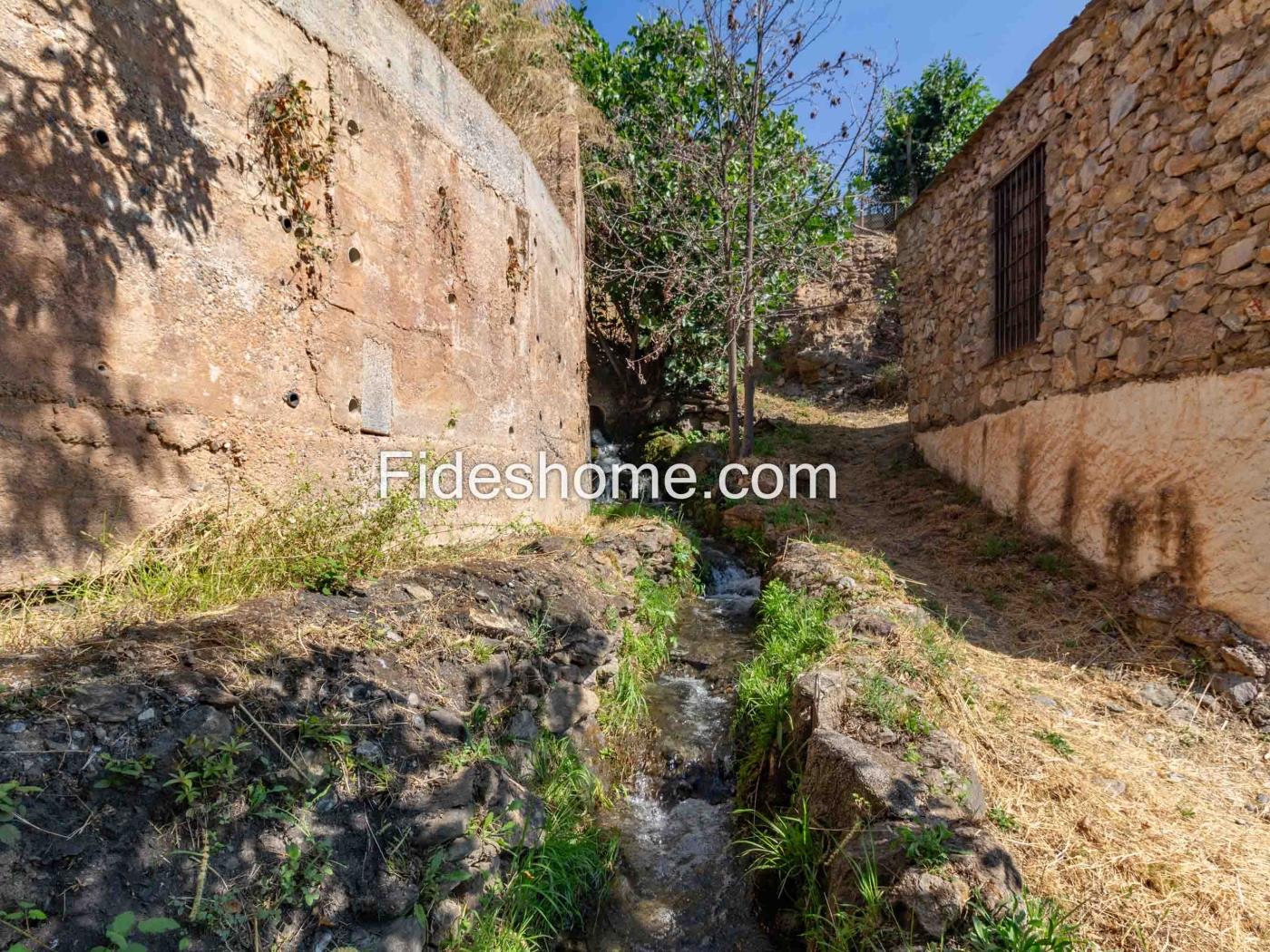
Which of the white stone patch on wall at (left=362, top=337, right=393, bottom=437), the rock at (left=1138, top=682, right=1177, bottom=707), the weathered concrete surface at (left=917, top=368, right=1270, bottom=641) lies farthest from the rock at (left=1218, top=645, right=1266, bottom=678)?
the white stone patch on wall at (left=362, top=337, right=393, bottom=437)

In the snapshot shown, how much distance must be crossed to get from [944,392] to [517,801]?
6672 millimetres

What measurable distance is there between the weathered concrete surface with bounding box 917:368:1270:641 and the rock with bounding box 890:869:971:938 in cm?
284

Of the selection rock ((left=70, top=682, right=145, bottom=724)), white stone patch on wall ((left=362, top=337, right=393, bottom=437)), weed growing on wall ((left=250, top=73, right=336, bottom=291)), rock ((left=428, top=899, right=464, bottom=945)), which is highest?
weed growing on wall ((left=250, top=73, right=336, bottom=291))

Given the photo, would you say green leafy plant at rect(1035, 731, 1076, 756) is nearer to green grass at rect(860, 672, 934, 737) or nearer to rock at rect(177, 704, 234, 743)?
green grass at rect(860, 672, 934, 737)

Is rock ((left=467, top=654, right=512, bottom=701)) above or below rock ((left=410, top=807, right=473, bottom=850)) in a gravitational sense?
above

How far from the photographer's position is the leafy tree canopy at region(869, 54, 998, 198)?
1636 cm

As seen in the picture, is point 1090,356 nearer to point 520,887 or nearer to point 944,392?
point 944,392

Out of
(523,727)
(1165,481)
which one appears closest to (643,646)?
(523,727)

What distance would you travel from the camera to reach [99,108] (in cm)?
234

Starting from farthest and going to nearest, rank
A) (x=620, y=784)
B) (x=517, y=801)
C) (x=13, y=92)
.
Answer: (x=620, y=784), (x=517, y=801), (x=13, y=92)

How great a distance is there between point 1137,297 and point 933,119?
628 inches

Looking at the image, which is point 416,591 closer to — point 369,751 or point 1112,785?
point 369,751

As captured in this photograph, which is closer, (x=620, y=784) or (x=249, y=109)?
(x=249, y=109)

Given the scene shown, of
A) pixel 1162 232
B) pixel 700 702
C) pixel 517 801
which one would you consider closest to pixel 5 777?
pixel 517 801
